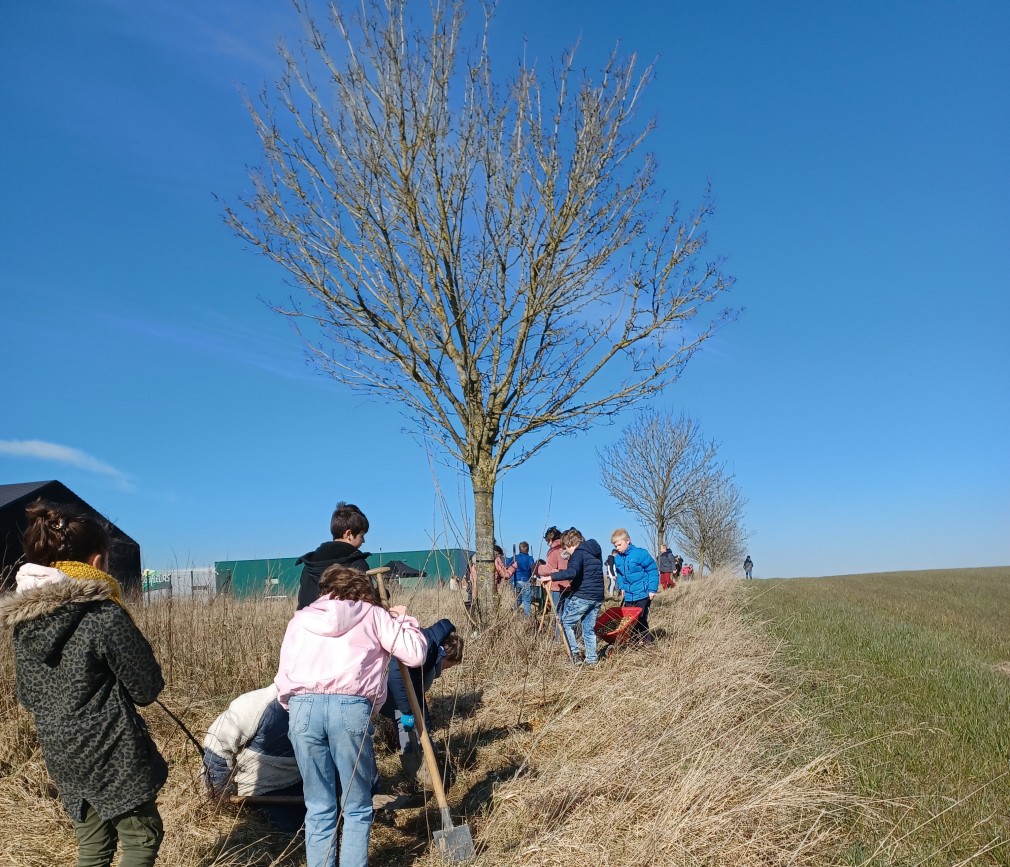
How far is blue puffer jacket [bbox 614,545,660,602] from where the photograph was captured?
354 inches

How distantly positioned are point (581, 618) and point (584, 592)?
0.30 m

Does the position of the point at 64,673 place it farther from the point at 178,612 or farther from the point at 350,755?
the point at 178,612

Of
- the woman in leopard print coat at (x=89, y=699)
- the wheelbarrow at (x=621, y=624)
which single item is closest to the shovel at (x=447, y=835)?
the woman in leopard print coat at (x=89, y=699)

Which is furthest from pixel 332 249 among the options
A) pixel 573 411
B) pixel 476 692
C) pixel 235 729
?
pixel 235 729

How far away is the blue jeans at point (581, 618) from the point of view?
827 centimetres

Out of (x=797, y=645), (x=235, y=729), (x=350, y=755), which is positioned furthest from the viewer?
(x=797, y=645)

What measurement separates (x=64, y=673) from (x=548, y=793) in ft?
8.06

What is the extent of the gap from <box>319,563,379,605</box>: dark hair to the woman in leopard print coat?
0.83 m

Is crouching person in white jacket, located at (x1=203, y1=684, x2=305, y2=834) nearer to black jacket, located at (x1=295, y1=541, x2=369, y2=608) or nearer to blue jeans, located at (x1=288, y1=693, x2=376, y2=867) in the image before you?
black jacket, located at (x1=295, y1=541, x2=369, y2=608)

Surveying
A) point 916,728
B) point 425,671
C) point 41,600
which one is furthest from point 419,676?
point 916,728

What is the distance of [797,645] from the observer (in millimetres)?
8672

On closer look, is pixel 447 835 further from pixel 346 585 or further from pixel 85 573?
pixel 85 573

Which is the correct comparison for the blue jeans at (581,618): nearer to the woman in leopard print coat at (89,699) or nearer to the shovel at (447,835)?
the shovel at (447,835)

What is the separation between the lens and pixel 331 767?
3516mm
